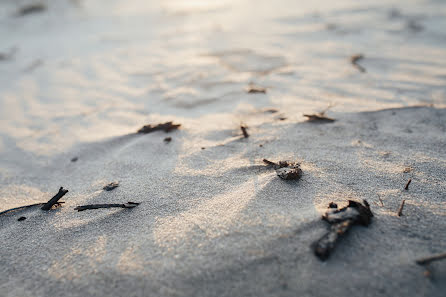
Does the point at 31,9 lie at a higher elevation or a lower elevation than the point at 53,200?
higher

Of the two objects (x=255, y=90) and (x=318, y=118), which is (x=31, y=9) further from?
(x=318, y=118)

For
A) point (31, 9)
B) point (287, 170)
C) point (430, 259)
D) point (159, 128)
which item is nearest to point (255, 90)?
point (159, 128)

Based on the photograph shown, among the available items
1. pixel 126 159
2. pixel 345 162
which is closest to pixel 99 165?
pixel 126 159

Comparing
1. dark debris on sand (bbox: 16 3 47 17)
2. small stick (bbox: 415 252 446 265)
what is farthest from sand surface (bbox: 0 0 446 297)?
dark debris on sand (bbox: 16 3 47 17)

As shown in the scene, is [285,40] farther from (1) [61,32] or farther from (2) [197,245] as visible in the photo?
(1) [61,32]

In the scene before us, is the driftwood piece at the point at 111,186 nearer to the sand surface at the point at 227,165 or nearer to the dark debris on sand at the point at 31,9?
the sand surface at the point at 227,165

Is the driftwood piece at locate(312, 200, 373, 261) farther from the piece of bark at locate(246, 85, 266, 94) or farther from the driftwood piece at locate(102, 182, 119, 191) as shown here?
the piece of bark at locate(246, 85, 266, 94)
